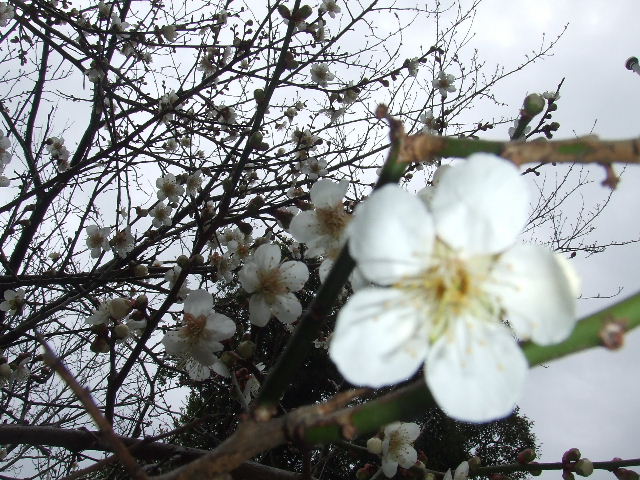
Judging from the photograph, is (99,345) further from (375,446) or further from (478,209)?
(478,209)

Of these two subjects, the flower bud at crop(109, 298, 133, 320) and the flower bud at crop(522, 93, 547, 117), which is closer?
the flower bud at crop(522, 93, 547, 117)

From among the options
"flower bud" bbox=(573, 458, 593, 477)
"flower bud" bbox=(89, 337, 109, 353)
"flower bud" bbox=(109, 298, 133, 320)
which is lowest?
"flower bud" bbox=(573, 458, 593, 477)

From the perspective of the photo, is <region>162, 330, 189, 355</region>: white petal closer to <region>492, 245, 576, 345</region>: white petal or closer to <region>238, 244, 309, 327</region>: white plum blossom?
<region>238, 244, 309, 327</region>: white plum blossom

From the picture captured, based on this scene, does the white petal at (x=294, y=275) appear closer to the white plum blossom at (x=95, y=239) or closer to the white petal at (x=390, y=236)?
the white petal at (x=390, y=236)

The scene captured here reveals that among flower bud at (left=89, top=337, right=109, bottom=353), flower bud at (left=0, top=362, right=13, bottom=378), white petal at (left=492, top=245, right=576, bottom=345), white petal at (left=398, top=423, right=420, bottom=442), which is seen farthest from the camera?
flower bud at (left=0, top=362, right=13, bottom=378)

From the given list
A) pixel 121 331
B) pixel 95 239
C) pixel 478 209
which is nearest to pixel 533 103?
pixel 478 209

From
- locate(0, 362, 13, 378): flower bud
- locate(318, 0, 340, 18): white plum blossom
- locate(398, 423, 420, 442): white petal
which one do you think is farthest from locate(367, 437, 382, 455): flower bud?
locate(318, 0, 340, 18): white plum blossom

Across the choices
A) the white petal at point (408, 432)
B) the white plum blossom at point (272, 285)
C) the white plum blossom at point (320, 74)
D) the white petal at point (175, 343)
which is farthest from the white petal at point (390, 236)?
the white plum blossom at point (320, 74)
